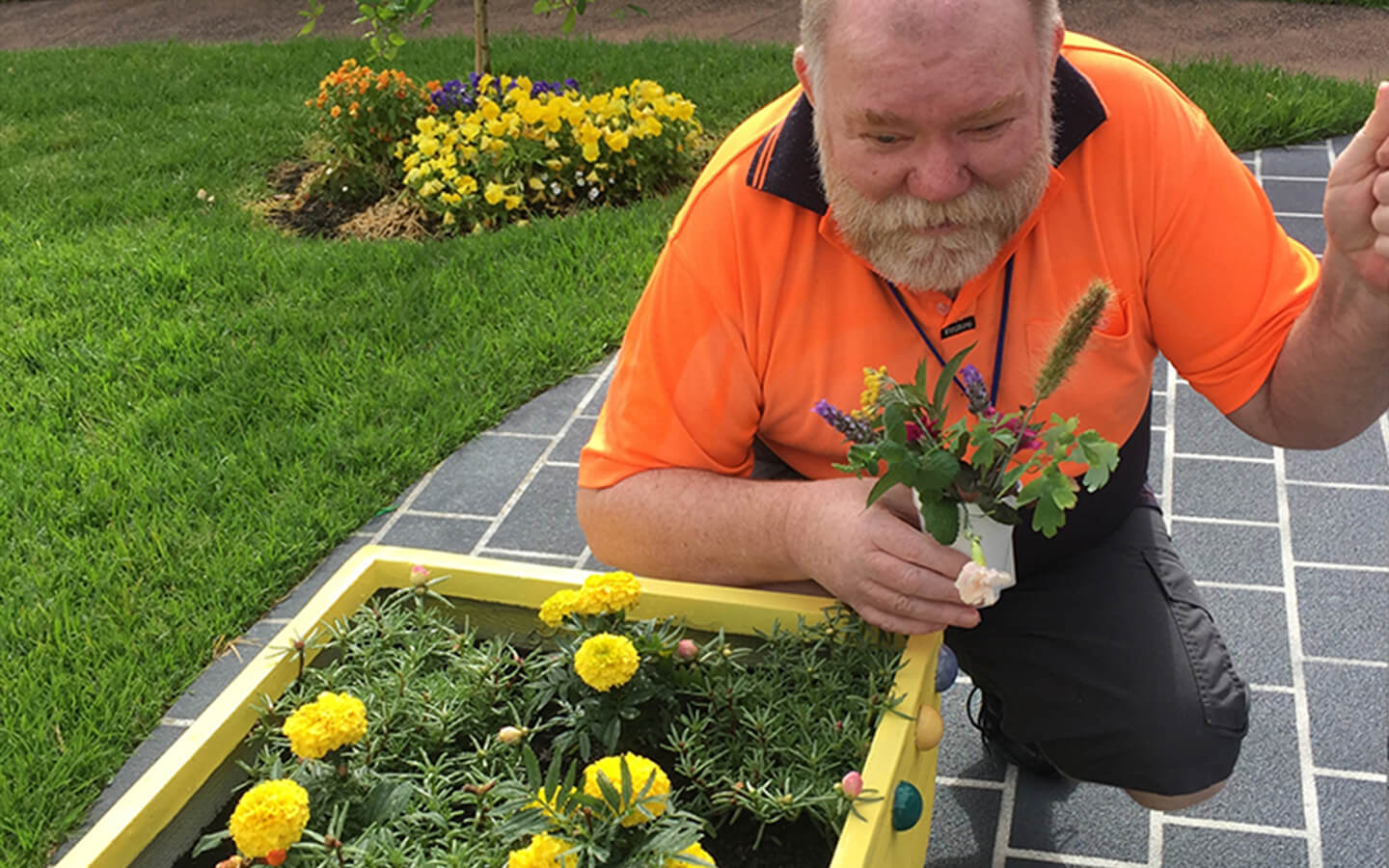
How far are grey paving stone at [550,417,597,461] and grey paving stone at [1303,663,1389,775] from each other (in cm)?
187

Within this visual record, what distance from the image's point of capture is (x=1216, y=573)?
2.96 m

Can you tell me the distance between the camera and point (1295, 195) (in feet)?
15.3

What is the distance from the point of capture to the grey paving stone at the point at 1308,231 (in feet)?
14.0

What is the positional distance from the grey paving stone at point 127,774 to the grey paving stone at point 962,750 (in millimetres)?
1496

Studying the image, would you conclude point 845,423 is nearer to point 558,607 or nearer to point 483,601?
point 558,607

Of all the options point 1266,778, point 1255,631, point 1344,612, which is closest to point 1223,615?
point 1255,631

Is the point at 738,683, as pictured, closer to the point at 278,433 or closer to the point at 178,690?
the point at 178,690

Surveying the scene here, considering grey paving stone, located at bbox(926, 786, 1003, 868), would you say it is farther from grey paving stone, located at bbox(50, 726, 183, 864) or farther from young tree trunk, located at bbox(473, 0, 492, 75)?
young tree trunk, located at bbox(473, 0, 492, 75)

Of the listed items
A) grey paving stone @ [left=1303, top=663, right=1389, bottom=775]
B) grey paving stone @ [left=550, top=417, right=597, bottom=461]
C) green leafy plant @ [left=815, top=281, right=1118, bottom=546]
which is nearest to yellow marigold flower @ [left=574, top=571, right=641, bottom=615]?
green leafy plant @ [left=815, top=281, right=1118, bottom=546]

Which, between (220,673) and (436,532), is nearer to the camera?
(220,673)

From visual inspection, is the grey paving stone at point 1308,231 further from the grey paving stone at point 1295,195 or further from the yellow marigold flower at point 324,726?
the yellow marigold flower at point 324,726

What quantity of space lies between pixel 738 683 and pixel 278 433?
228cm

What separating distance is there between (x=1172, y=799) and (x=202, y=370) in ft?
9.87

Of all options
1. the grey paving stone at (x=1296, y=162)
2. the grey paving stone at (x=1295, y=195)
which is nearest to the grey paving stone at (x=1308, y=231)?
the grey paving stone at (x=1295, y=195)
